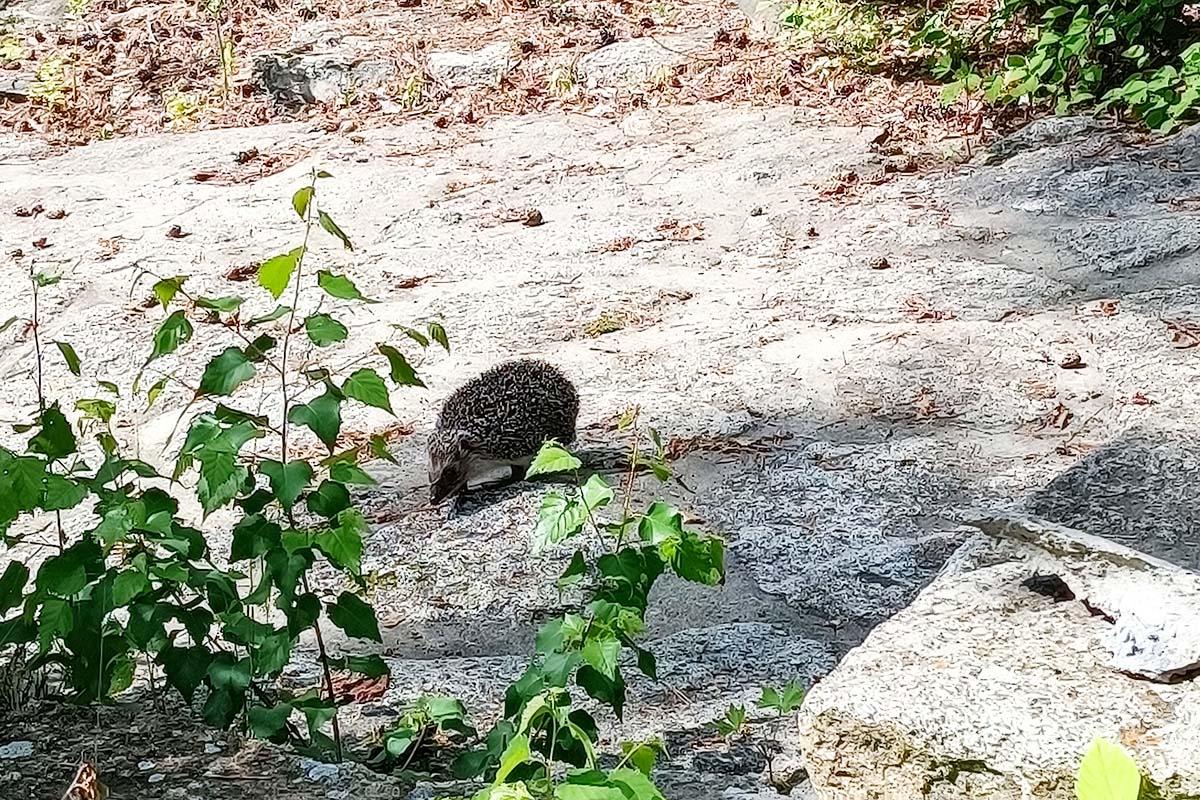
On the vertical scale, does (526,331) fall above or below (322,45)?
below

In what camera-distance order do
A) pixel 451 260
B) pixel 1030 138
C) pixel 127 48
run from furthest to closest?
pixel 127 48 → pixel 1030 138 → pixel 451 260

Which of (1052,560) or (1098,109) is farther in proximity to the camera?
(1098,109)

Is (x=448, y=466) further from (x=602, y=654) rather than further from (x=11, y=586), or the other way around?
(x=602, y=654)

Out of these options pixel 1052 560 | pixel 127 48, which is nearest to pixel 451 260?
pixel 1052 560

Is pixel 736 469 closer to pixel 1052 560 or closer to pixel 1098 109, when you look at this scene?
pixel 1052 560

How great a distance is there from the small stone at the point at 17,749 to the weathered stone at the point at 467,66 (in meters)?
A: 8.30

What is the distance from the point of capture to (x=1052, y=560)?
2959 millimetres

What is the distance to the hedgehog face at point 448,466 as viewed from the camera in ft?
16.7

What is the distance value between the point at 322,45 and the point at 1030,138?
6175 mm

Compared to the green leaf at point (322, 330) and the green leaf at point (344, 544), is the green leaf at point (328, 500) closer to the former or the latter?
the green leaf at point (344, 544)

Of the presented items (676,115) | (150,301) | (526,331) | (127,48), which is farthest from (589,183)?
(127,48)

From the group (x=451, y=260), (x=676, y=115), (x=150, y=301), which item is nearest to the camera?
(x=150, y=301)

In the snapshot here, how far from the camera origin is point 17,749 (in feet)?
10.1

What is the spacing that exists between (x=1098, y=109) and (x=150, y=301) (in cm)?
599
